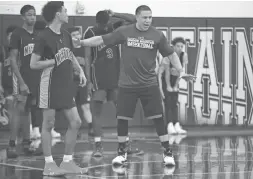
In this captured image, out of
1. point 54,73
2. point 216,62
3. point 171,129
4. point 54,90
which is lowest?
point 171,129

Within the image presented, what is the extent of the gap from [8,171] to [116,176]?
1653 mm

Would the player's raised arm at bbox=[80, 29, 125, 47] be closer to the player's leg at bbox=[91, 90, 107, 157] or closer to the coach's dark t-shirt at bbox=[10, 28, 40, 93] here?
the player's leg at bbox=[91, 90, 107, 157]

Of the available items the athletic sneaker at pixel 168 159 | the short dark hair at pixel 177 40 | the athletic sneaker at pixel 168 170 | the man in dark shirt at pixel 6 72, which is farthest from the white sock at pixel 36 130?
the athletic sneaker at pixel 168 170

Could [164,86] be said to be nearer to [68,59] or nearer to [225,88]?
[225,88]

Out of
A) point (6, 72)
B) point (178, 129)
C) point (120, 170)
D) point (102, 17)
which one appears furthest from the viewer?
point (178, 129)

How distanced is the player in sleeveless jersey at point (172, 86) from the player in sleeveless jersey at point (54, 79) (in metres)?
6.61

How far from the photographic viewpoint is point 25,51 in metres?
12.5

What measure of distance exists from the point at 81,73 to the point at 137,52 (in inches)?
40.0

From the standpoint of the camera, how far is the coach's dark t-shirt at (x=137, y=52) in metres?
10.8

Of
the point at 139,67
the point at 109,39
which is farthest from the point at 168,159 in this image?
the point at 109,39

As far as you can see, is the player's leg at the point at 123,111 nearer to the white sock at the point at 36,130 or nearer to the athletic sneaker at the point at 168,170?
the athletic sneaker at the point at 168,170

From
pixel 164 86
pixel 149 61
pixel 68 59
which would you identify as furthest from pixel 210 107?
pixel 68 59

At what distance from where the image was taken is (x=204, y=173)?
10047 millimetres

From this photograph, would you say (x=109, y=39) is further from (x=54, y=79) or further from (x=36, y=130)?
(x=36, y=130)
